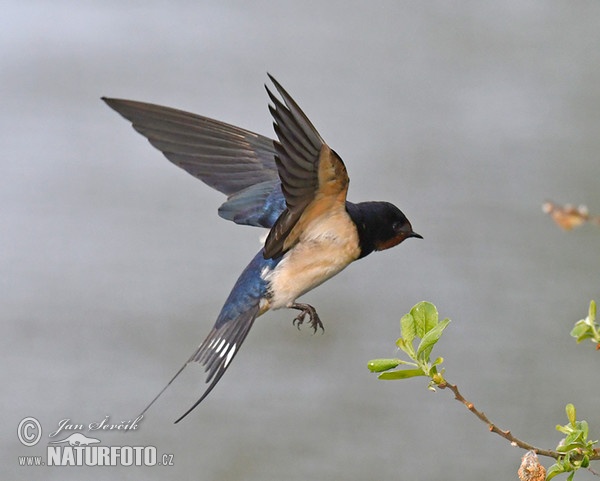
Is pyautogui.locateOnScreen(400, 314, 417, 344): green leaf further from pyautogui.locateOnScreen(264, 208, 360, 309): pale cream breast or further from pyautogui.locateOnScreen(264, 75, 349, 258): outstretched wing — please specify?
pyautogui.locateOnScreen(264, 208, 360, 309): pale cream breast

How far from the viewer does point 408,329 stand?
111cm

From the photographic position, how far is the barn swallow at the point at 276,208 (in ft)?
4.76

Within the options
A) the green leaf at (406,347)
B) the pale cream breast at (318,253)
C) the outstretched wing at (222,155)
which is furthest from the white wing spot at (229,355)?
the green leaf at (406,347)

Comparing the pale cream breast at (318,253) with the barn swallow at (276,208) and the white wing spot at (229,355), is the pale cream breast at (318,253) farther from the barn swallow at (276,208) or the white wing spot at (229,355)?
the white wing spot at (229,355)

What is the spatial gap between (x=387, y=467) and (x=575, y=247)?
3.10 feet

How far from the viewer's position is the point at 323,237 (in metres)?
1.61

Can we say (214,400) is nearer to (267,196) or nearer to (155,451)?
(155,451)

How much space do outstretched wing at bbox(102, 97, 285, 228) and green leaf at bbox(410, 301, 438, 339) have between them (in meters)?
0.65

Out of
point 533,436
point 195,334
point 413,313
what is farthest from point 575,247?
point 413,313

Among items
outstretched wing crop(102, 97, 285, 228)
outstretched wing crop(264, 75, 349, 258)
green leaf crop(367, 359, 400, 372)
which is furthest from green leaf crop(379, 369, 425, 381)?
outstretched wing crop(102, 97, 285, 228)

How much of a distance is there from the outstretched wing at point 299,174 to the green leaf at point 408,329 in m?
0.29

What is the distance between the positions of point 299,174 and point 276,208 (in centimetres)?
30

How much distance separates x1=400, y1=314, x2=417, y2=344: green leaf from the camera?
1.11m

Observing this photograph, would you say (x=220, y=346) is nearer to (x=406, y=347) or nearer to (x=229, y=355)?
(x=229, y=355)
